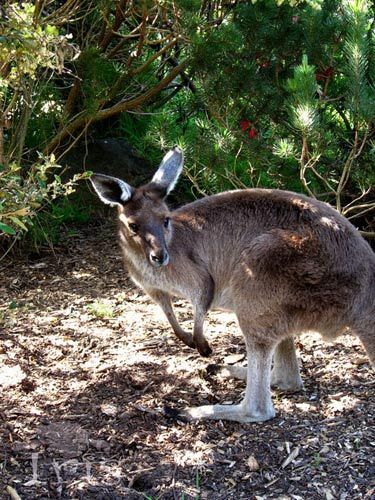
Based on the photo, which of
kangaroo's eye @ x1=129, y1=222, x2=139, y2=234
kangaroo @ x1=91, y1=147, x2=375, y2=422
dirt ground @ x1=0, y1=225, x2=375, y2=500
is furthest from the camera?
kangaroo's eye @ x1=129, y1=222, x2=139, y2=234

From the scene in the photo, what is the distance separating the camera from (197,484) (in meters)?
3.93

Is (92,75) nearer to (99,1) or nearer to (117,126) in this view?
(99,1)

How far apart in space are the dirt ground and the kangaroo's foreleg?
25 cm

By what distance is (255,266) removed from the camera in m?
4.43

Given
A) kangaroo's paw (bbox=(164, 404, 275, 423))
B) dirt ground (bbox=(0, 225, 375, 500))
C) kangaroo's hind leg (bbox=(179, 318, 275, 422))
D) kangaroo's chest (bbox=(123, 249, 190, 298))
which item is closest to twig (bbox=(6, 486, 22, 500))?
dirt ground (bbox=(0, 225, 375, 500))

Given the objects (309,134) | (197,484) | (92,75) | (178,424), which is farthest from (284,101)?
(197,484)

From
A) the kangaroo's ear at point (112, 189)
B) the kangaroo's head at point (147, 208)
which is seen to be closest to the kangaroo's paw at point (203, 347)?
the kangaroo's head at point (147, 208)

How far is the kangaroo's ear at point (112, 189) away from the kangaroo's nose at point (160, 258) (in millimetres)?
453

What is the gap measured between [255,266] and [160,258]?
0.56 metres

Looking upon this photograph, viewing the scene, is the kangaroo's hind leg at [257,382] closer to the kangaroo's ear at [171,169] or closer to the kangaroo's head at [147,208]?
the kangaroo's head at [147,208]

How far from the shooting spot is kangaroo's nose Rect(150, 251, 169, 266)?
4.61m

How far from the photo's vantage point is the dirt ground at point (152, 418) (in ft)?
13.0

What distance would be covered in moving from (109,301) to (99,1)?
7.79 feet

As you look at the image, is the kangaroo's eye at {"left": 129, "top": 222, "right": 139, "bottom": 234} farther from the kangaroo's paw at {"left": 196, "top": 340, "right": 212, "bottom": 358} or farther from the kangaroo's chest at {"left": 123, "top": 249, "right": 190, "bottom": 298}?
the kangaroo's paw at {"left": 196, "top": 340, "right": 212, "bottom": 358}
